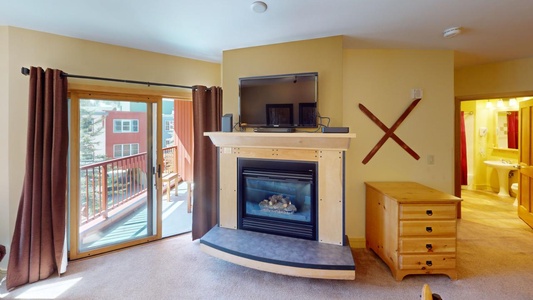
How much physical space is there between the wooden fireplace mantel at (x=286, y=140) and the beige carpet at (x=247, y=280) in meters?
1.28

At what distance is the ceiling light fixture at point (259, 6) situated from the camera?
6.35ft

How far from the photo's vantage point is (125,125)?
3006 millimetres

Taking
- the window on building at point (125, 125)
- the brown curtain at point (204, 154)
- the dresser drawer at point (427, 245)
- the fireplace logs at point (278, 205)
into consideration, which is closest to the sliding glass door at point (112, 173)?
the window on building at point (125, 125)

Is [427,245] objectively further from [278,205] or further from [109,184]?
[109,184]

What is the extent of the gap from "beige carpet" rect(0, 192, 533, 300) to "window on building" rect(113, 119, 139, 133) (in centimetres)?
146

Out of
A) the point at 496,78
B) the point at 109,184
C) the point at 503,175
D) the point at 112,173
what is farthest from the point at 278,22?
the point at 503,175

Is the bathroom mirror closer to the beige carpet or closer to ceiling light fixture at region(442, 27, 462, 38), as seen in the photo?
the beige carpet

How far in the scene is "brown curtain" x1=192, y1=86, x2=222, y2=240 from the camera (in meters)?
3.12

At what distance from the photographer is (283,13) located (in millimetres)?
2105

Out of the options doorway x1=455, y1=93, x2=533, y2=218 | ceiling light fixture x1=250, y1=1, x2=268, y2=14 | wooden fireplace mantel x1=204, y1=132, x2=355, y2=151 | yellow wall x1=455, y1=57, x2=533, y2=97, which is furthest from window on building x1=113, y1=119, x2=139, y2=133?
doorway x1=455, y1=93, x2=533, y2=218

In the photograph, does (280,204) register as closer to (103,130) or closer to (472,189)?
(103,130)

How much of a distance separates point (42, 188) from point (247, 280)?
217cm

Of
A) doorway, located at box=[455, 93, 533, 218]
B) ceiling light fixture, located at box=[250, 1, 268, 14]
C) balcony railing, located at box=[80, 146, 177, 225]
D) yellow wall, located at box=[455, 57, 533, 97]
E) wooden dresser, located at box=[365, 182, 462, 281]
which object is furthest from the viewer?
doorway, located at box=[455, 93, 533, 218]

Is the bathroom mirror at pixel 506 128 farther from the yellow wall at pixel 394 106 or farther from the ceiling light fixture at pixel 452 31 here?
the ceiling light fixture at pixel 452 31
